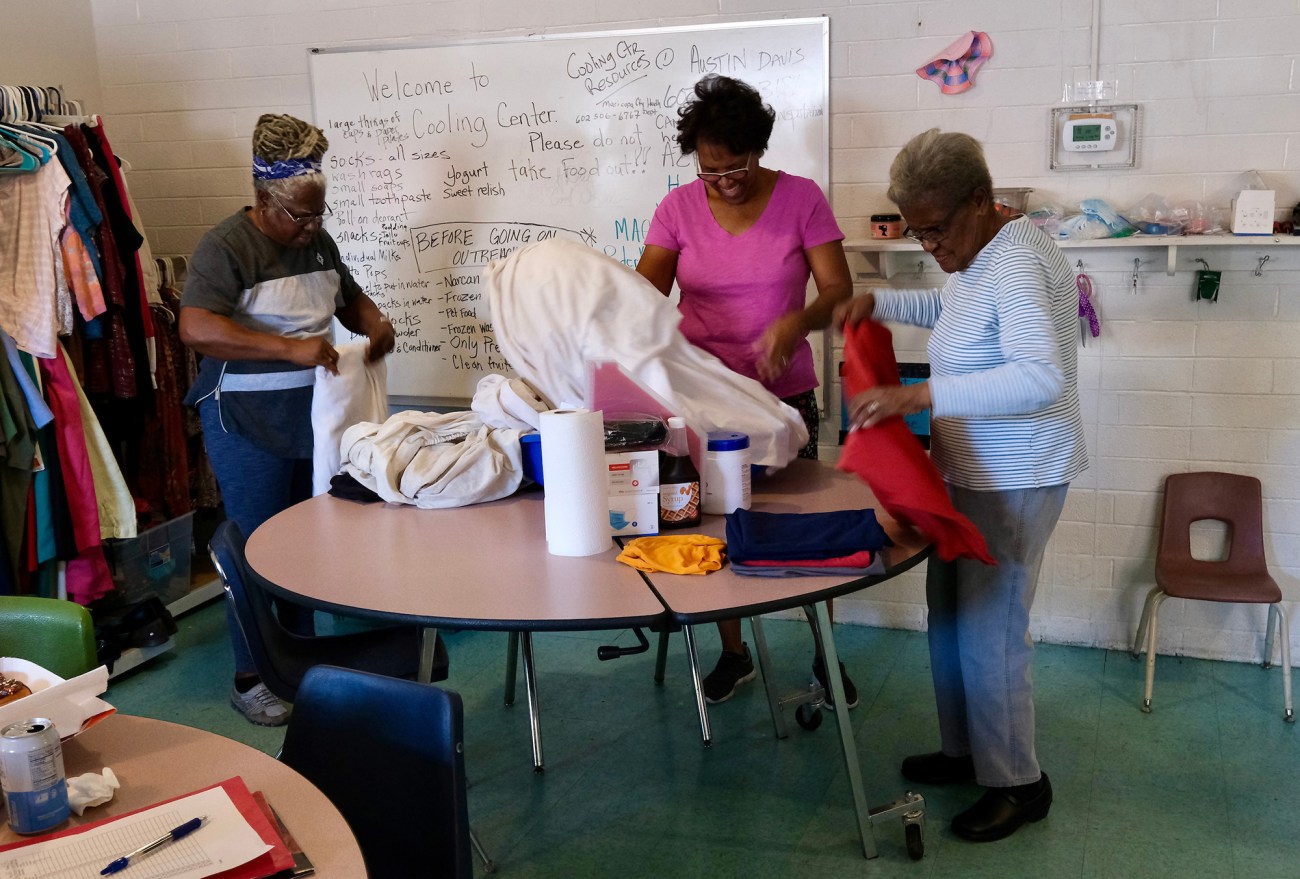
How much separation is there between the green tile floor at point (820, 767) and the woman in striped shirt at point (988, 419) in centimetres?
23

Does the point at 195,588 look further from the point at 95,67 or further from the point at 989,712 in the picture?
the point at 989,712

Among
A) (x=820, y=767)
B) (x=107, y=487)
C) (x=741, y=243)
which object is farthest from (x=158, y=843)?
(x=107, y=487)

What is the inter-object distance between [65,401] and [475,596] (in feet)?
7.50

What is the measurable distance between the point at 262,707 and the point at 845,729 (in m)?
1.86

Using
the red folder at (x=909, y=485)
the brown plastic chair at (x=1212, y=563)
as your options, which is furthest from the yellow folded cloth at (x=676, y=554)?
the brown plastic chair at (x=1212, y=563)

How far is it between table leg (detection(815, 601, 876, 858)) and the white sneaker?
1.74 meters

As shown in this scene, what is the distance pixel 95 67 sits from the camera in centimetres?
439

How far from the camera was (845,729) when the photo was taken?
7.75 feet

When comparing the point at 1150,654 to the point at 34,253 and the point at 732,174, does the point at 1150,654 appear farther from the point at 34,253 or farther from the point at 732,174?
the point at 34,253

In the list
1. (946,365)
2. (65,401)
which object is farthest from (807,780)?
(65,401)

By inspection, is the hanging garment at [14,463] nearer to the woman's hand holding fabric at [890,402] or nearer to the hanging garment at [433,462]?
the hanging garment at [433,462]

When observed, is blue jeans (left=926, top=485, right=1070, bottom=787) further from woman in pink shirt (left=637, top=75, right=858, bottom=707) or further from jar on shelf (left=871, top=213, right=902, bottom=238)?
jar on shelf (left=871, top=213, right=902, bottom=238)

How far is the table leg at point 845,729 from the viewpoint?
7.58 ft

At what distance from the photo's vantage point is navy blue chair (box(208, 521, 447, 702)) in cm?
231
